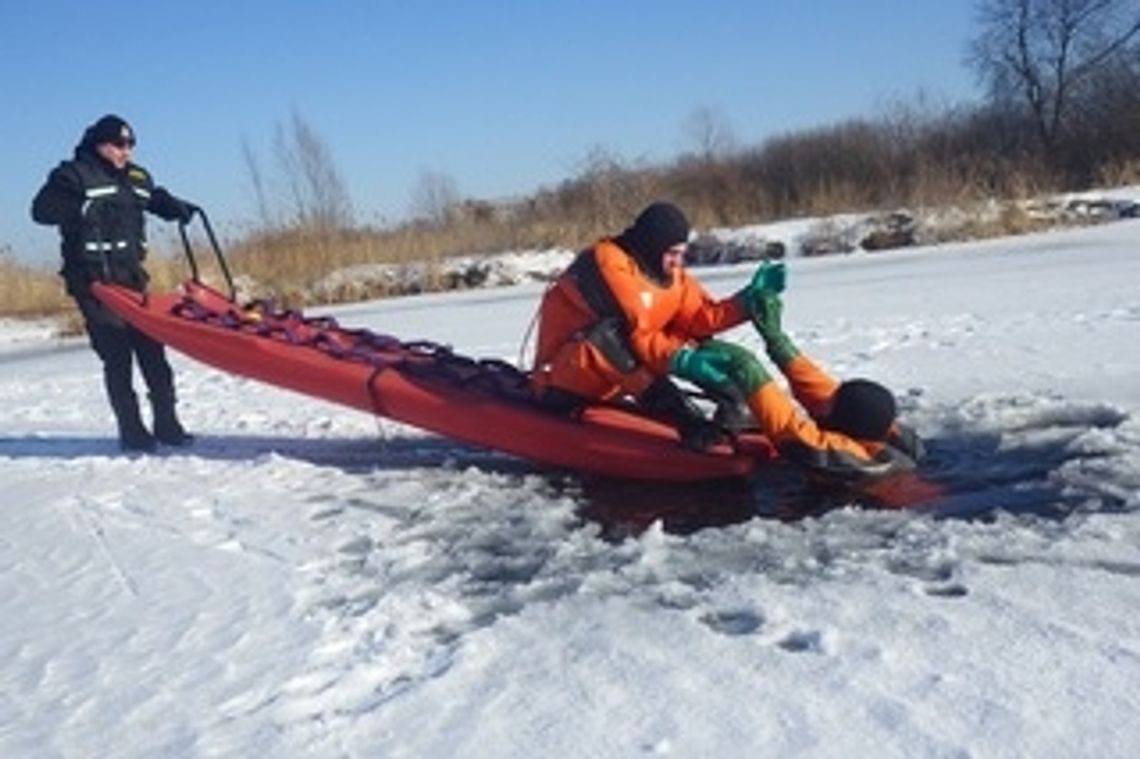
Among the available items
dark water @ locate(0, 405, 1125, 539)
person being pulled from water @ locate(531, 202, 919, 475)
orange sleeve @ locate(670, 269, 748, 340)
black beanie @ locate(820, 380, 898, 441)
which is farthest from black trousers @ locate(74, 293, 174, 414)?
black beanie @ locate(820, 380, 898, 441)

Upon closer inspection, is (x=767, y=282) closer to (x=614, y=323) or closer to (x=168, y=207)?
(x=614, y=323)

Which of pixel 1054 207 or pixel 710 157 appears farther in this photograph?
pixel 710 157

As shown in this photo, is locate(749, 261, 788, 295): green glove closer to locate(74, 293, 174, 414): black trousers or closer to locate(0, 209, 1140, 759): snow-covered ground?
locate(0, 209, 1140, 759): snow-covered ground

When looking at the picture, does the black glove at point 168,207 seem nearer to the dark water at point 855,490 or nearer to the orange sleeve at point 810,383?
the dark water at point 855,490

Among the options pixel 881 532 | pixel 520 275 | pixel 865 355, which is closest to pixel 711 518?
pixel 881 532

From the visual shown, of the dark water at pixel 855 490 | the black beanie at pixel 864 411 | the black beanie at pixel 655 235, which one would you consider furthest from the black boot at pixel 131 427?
the black beanie at pixel 864 411

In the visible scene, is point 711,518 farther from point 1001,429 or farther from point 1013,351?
point 1013,351

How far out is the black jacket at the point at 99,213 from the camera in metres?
6.05

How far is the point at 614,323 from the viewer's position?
16.6 ft

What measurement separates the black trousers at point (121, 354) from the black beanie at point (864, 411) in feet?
11.9

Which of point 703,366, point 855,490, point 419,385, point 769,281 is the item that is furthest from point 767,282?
point 419,385

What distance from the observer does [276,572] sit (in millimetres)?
4230

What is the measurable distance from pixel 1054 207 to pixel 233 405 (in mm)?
12497

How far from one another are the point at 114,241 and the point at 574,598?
3785 mm
